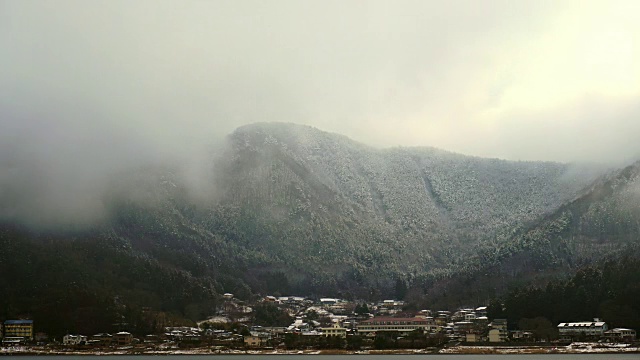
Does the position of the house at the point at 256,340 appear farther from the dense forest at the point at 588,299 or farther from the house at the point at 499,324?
the dense forest at the point at 588,299

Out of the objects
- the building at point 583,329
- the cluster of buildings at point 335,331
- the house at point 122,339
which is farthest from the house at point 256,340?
the building at point 583,329

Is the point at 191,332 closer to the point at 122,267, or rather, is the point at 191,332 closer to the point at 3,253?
the point at 122,267

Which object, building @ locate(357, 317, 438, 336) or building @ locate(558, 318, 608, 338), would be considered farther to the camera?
building @ locate(357, 317, 438, 336)

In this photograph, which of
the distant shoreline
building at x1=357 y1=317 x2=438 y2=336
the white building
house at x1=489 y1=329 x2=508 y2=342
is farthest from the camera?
building at x1=357 y1=317 x2=438 y2=336

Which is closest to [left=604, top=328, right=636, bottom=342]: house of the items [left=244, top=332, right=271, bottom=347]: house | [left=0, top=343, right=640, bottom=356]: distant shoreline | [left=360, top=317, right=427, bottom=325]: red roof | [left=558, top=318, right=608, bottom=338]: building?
[left=558, top=318, right=608, bottom=338]: building

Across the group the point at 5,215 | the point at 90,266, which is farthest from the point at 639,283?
the point at 5,215

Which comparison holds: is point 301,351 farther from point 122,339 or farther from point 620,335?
point 620,335

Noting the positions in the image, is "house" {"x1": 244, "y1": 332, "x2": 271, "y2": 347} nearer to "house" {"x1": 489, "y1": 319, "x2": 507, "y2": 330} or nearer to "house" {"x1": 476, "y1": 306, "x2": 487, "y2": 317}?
"house" {"x1": 489, "y1": 319, "x2": 507, "y2": 330}
